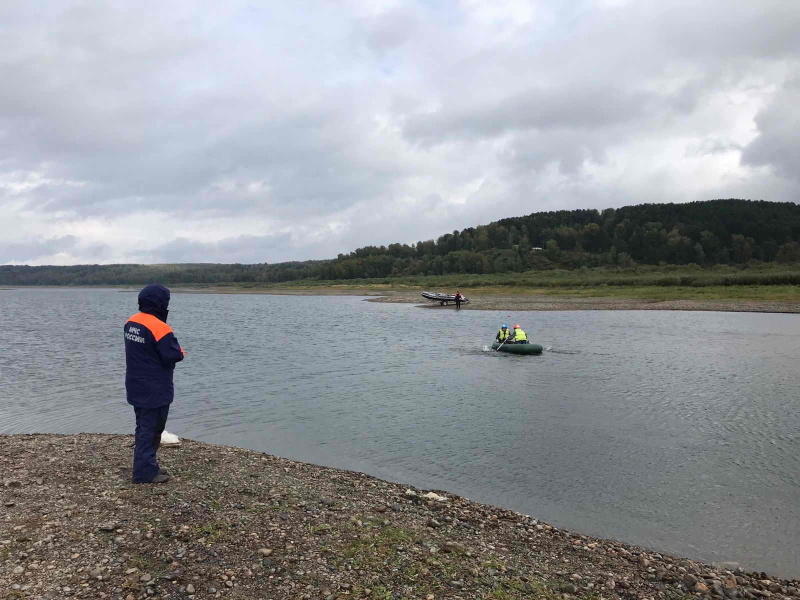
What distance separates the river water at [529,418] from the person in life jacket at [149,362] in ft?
15.5

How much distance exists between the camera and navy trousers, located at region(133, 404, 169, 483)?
27.6 feet

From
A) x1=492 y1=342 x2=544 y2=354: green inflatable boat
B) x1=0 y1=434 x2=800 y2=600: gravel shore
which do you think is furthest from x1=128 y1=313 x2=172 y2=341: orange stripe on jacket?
x1=492 y1=342 x2=544 y2=354: green inflatable boat

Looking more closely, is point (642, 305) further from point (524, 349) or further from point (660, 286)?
point (524, 349)

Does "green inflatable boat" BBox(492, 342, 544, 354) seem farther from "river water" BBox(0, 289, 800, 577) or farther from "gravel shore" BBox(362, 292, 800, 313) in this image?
"gravel shore" BBox(362, 292, 800, 313)

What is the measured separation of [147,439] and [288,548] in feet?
10.0

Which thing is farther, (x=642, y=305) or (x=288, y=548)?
(x=642, y=305)

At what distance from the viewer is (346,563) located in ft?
21.6

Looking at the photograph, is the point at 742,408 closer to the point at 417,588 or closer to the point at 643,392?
the point at 643,392

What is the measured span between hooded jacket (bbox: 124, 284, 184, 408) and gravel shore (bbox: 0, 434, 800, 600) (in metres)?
1.41

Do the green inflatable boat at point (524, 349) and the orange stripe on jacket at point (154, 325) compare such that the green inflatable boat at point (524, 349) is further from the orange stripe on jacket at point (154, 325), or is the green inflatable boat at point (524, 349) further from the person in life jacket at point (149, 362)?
the orange stripe on jacket at point (154, 325)

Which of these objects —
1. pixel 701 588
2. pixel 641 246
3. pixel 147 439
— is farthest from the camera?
pixel 641 246

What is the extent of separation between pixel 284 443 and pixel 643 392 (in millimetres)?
13511

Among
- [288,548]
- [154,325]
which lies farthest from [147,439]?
[288,548]

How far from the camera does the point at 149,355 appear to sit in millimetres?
8359
